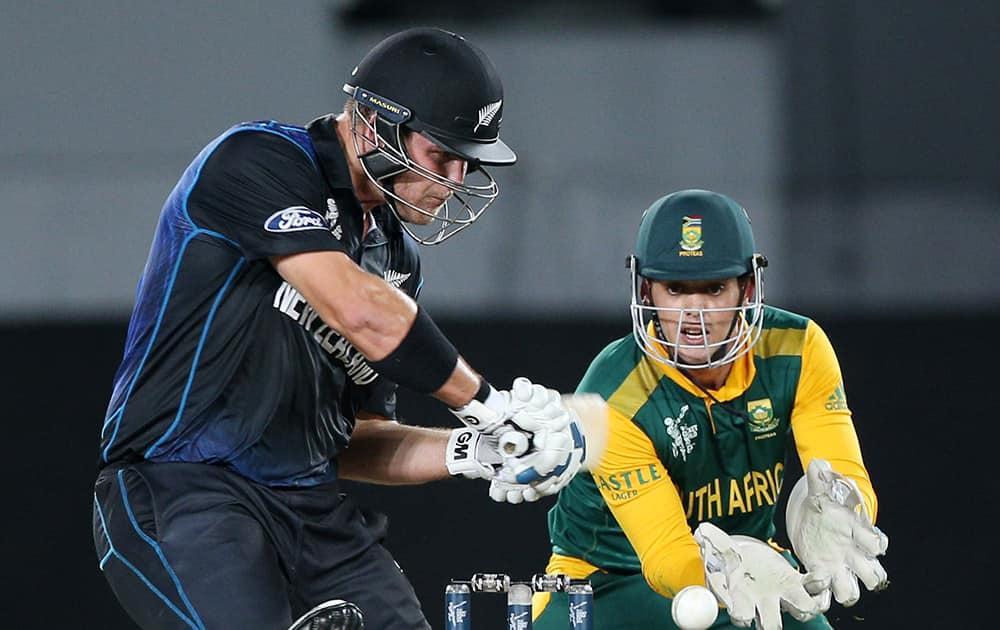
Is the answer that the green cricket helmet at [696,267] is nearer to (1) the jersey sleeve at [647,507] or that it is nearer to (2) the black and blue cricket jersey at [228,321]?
(1) the jersey sleeve at [647,507]

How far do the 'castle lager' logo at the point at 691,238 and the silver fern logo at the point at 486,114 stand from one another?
374 mm

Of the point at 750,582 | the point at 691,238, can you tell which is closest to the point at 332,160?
the point at 691,238

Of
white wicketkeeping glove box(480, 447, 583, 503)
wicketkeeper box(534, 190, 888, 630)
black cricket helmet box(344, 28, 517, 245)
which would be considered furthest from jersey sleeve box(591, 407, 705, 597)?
black cricket helmet box(344, 28, 517, 245)

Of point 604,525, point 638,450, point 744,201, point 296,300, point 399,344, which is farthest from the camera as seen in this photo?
point 744,201

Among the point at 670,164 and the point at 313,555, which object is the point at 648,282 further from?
the point at 670,164

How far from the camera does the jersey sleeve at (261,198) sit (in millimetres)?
1691

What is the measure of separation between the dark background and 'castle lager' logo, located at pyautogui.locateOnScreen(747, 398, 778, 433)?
1.07m

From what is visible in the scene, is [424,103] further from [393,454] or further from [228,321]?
[393,454]

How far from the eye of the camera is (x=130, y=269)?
3252mm

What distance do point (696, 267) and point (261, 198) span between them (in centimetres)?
68

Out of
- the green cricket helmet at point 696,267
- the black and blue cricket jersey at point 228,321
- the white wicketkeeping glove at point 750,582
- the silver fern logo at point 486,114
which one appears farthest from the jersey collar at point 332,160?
the white wicketkeeping glove at point 750,582
